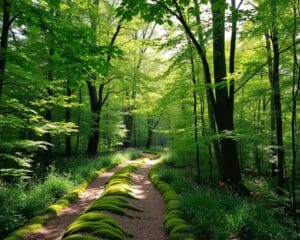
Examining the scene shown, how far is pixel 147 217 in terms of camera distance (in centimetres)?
883

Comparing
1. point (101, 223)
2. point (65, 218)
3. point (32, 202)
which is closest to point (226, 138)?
point (101, 223)

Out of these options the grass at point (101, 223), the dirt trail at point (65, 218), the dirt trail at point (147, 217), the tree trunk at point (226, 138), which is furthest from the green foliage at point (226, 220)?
the dirt trail at point (65, 218)

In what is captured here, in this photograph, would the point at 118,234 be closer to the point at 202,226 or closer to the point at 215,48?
the point at 202,226

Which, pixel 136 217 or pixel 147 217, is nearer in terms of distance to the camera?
pixel 136 217

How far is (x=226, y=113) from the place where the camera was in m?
10.7

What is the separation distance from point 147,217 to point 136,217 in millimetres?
366

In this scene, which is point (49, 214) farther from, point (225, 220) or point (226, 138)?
point (226, 138)

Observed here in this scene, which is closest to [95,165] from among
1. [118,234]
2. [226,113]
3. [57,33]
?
[226,113]

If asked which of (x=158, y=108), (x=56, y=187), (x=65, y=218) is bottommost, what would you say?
(x=65, y=218)

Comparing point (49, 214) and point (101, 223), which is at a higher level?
point (101, 223)

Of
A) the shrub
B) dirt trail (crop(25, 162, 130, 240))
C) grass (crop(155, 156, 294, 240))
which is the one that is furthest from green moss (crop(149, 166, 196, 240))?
the shrub

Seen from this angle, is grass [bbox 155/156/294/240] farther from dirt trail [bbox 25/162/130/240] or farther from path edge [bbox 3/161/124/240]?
path edge [bbox 3/161/124/240]

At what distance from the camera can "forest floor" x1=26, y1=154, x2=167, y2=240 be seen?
24.3 feet

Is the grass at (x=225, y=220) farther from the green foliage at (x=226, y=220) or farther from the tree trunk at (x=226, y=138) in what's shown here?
the tree trunk at (x=226, y=138)
